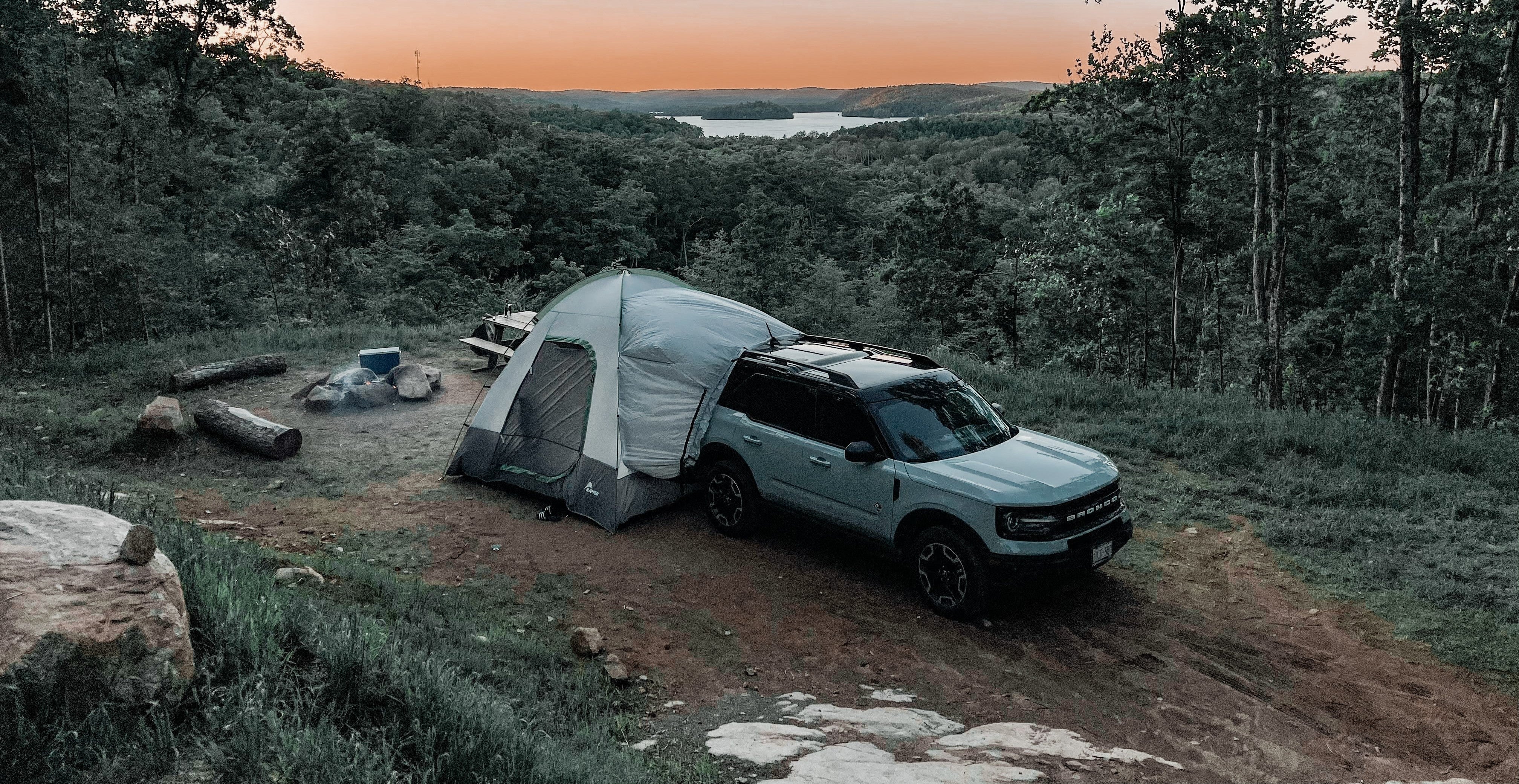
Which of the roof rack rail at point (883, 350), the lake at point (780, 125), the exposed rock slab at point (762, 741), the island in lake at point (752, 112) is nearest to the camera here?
the exposed rock slab at point (762, 741)

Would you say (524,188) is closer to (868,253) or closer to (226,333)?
(868,253)

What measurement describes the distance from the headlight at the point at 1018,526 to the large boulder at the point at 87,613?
5134mm

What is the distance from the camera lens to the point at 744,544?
8391 mm

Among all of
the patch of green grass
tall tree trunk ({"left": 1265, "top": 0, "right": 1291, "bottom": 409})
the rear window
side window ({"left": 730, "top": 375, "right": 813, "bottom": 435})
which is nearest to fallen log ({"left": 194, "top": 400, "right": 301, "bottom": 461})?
the patch of green grass

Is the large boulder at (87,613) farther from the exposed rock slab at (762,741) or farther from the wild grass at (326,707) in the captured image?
the exposed rock slab at (762,741)

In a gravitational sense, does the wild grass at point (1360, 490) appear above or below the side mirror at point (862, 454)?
below

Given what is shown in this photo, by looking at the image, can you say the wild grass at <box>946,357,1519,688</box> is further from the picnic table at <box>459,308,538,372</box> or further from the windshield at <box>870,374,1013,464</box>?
the picnic table at <box>459,308,538,372</box>

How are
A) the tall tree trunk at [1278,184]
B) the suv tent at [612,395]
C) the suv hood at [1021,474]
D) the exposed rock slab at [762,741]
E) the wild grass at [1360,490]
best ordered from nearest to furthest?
the exposed rock slab at [762,741]
the suv hood at [1021,474]
the wild grass at [1360,490]
the suv tent at [612,395]
the tall tree trunk at [1278,184]

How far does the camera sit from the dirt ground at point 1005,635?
5309mm

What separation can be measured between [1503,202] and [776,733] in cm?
1525

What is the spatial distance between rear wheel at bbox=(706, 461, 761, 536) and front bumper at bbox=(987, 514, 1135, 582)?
8.49 ft

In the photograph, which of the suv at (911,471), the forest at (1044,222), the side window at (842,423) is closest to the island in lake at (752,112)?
the forest at (1044,222)

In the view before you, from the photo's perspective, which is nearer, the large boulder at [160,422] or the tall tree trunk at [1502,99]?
the large boulder at [160,422]

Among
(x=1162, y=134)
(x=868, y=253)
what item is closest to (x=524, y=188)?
(x=868, y=253)
